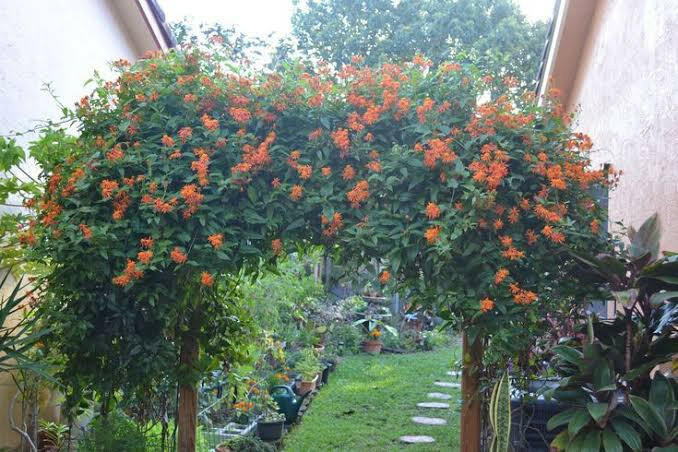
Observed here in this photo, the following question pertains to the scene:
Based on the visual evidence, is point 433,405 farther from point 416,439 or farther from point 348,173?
point 348,173

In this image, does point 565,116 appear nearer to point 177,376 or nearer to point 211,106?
point 211,106

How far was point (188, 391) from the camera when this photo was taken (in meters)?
4.01

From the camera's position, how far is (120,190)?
10.5ft

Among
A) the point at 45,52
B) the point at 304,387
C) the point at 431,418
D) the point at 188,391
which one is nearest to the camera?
the point at 188,391

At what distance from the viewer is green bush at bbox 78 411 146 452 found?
12.4 ft

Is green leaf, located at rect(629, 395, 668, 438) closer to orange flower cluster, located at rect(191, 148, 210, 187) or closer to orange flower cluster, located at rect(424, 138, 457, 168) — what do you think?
orange flower cluster, located at rect(424, 138, 457, 168)

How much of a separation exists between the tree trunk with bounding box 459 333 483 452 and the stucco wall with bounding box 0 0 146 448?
10.9ft

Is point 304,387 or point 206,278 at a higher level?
point 206,278

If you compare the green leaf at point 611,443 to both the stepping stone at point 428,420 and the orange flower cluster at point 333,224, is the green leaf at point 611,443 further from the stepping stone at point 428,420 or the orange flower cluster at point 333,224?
the stepping stone at point 428,420

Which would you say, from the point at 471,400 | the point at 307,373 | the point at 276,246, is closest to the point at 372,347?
the point at 307,373

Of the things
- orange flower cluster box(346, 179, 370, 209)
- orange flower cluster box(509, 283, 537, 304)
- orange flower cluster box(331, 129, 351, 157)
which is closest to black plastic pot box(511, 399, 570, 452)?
orange flower cluster box(509, 283, 537, 304)

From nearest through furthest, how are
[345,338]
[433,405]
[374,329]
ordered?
1. [433,405]
2. [345,338]
3. [374,329]

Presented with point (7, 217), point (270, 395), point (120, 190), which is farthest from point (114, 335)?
point (270, 395)

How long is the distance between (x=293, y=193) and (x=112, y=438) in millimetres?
1911
